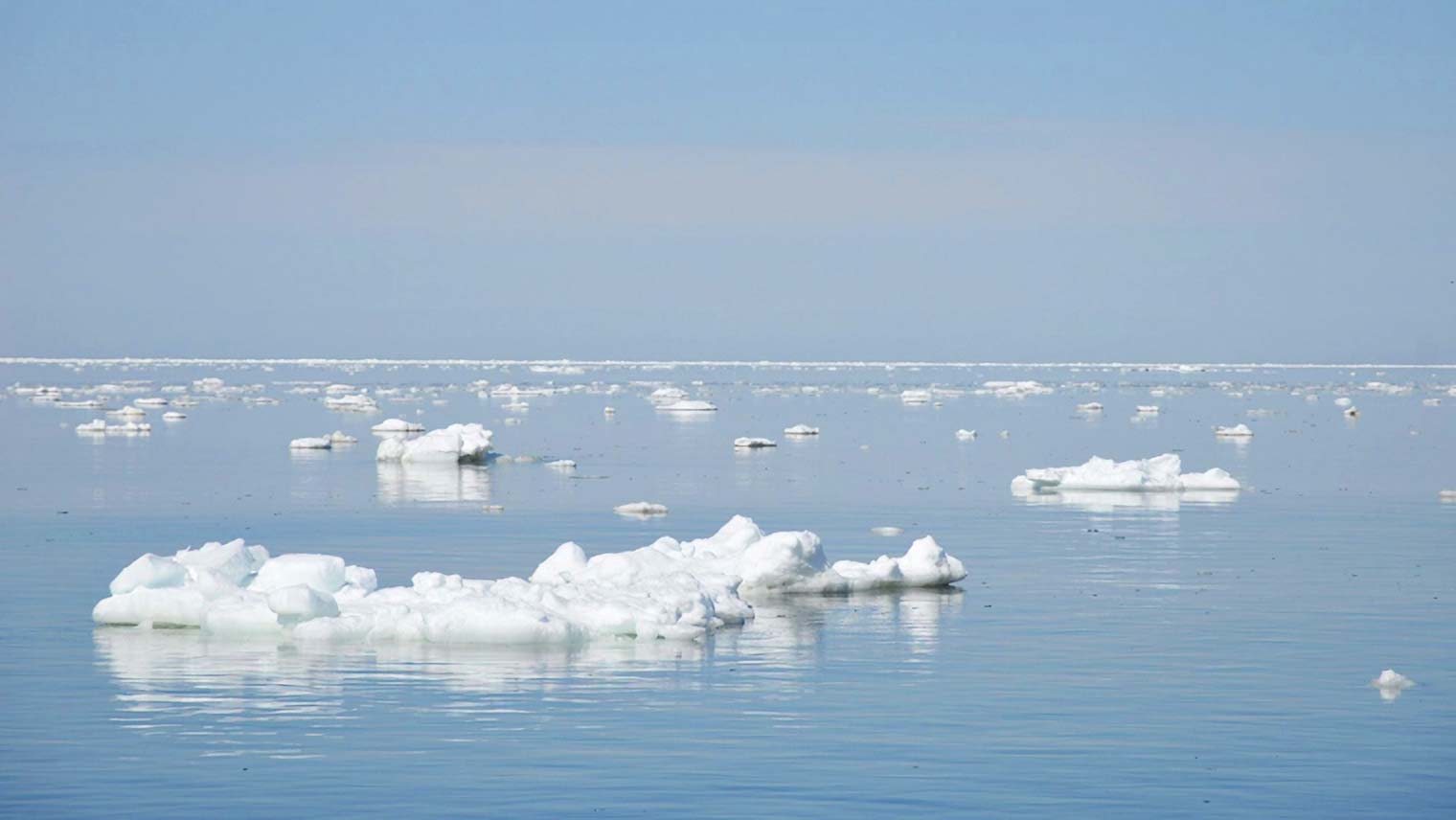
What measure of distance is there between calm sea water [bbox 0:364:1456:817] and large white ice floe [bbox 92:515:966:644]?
33cm

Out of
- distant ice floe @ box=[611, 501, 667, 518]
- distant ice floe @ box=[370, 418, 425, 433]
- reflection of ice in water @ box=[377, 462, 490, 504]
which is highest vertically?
distant ice floe @ box=[370, 418, 425, 433]

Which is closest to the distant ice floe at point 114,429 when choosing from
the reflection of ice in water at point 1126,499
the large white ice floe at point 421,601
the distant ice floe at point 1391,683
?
the reflection of ice in water at point 1126,499

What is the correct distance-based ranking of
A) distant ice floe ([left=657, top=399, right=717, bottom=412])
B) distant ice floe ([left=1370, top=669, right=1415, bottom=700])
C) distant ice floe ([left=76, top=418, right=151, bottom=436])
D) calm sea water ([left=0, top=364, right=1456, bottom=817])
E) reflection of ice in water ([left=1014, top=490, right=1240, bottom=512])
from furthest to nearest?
distant ice floe ([left=657, top=399, right=717, bottom=412]), distant ice floe ([left=76, top=418, right=151, bottom=436]), reflection of ice in water ([left=1014, top=490, right=1240, bottom=512]), distant ice floe ([left=1370, top=669, right=1415, bottom=700]), calm sea water ([left=0, top=364, right=1456, bottom=817])

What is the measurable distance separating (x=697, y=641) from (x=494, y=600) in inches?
80.7

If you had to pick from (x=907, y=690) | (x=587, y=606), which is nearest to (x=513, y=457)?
(x=587, y=606)

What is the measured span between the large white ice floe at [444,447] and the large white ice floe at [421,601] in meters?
25.9

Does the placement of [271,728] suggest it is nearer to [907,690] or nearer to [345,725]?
[345,725]

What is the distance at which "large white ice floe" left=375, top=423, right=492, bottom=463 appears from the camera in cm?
4806

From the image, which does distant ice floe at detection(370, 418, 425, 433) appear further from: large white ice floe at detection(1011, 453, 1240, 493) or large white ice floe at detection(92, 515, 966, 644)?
large white ice floe at detection(92, 515, 966, 644)

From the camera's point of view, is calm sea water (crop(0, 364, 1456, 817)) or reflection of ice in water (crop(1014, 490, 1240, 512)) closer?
calm sea water (crop(0, 364, 1456, 817))

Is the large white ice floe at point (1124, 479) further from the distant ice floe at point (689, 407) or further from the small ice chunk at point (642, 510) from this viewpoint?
the distant ice floe at point (689, 407)

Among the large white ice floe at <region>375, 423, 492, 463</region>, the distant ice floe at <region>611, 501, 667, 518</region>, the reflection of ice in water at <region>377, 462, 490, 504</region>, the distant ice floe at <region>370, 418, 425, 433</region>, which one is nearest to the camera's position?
the distant ice floe at <region>611, 501, 667, 518</region>

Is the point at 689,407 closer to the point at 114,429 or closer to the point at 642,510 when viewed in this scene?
the point at 114,429

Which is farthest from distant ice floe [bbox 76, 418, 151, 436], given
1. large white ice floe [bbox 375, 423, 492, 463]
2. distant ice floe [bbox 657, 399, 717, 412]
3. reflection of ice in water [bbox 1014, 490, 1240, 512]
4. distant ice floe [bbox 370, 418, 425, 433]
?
reflection of ice in water [bbox 1014, 490, 1240, 512]
